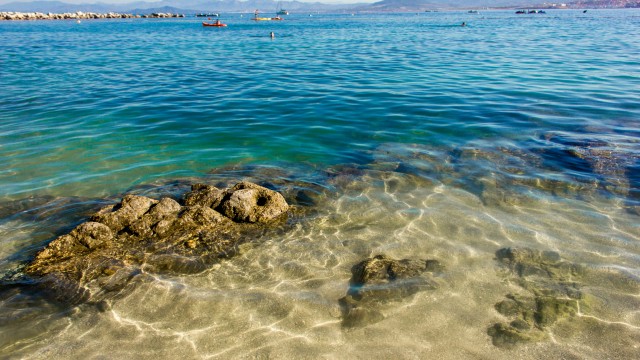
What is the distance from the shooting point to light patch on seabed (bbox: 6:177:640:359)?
431 centimetres

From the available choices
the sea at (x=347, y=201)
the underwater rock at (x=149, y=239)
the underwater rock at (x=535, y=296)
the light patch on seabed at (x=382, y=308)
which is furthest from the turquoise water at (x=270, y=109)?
the underwater rock at (x=535, y=296)

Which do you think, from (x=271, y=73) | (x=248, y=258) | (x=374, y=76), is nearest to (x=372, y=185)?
(x=248, y=258)

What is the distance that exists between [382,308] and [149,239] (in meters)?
3.88

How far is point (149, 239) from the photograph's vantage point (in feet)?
20.2

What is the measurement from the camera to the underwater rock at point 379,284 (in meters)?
4.78

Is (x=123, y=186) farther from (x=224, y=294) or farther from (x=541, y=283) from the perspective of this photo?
(x=541, y=283)

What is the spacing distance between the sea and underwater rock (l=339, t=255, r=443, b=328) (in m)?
0.10

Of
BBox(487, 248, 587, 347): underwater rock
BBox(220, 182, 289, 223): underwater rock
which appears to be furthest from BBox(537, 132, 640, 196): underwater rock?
BBox(220, 182, 289, 223): underwater rock

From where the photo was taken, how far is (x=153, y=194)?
8156 mm

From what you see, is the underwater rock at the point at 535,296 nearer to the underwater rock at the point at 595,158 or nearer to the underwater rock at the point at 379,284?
the underwater rock at the point at 379,284

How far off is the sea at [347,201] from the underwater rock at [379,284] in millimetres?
101

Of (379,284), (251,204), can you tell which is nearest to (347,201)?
(251,204)

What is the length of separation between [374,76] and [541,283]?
56.0 ft

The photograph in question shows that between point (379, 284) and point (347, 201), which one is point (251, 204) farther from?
point (379, 284)
